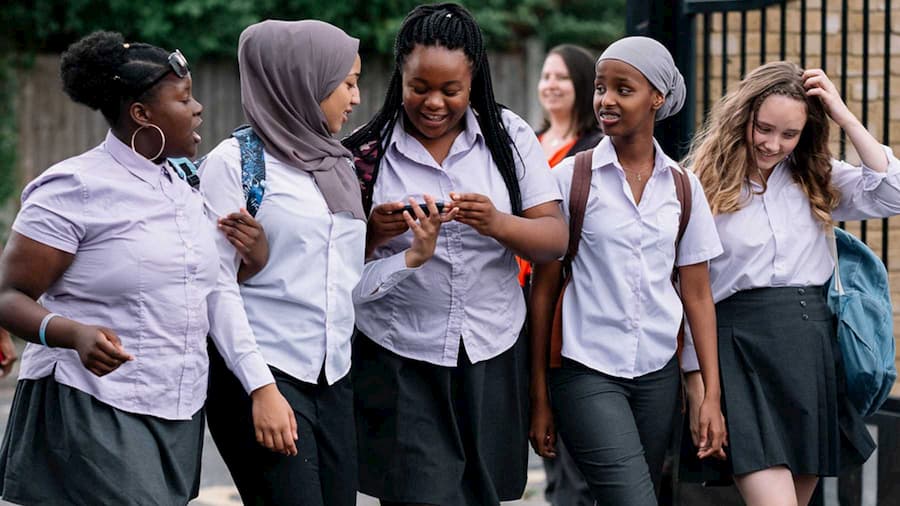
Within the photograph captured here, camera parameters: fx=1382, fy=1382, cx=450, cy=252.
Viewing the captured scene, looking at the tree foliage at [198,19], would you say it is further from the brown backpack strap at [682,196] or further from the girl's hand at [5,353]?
the brown backpack strap at [682,196]

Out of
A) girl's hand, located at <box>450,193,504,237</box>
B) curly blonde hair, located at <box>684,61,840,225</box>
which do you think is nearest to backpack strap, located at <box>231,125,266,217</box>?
girl's hand, located at <box>450,193,504,237</box>

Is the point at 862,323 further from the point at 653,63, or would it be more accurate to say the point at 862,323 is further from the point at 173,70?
the point at 173,70

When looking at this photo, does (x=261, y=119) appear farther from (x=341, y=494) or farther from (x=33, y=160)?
(x=33, y=160)

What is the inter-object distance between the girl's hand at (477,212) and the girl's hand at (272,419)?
717 mm

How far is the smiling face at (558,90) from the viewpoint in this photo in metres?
6.27

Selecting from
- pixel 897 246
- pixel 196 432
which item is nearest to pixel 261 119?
pixel 196 432

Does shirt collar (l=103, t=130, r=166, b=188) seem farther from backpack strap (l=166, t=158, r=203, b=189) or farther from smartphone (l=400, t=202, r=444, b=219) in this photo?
smartphone (l=400, t=202, r=444, b=219)

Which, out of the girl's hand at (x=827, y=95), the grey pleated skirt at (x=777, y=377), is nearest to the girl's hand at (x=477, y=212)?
the grey pleated skirt at (x=777, y=377)

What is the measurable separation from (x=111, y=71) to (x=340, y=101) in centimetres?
66

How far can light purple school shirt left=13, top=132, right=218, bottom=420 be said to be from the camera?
3.32 meters

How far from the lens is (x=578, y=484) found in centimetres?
564

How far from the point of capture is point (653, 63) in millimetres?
4188

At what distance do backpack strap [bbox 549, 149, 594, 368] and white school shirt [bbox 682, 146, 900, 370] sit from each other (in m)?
0.48

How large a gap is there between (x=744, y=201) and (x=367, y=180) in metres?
1.26
